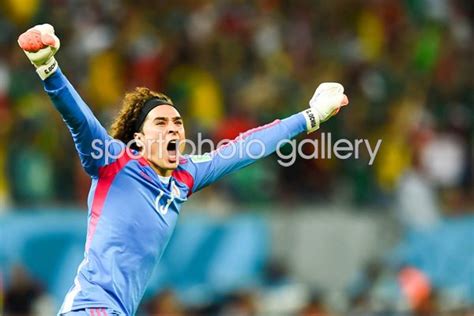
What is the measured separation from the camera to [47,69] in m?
6.10

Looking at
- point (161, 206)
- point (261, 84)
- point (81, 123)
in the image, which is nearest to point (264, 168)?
point (261, 84)

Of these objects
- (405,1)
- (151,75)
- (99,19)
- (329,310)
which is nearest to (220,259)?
(329,310)

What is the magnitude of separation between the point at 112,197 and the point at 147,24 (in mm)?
8320

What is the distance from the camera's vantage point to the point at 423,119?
1490cm

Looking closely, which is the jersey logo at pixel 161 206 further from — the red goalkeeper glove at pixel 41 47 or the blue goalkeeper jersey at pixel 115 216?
the red goalkeeper glove at pixel 41 47

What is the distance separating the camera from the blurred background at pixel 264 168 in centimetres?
1213

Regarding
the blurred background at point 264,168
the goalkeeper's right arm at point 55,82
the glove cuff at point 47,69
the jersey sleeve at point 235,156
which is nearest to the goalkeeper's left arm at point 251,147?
the jersey sleeve at point 235,156

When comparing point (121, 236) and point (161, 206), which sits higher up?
point (161, 206)

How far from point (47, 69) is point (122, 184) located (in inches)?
31.6

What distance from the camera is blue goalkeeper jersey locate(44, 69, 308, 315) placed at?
244 inches

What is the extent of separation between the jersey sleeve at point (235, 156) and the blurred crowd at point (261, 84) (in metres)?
5.41

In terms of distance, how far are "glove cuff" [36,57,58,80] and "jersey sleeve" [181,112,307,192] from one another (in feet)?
4.01

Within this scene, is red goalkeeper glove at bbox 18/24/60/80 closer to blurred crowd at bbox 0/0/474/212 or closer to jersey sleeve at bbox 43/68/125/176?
jersey sleeve at bbox 43/68/125/176

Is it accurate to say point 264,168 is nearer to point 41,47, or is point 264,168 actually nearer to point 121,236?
point 121,236
